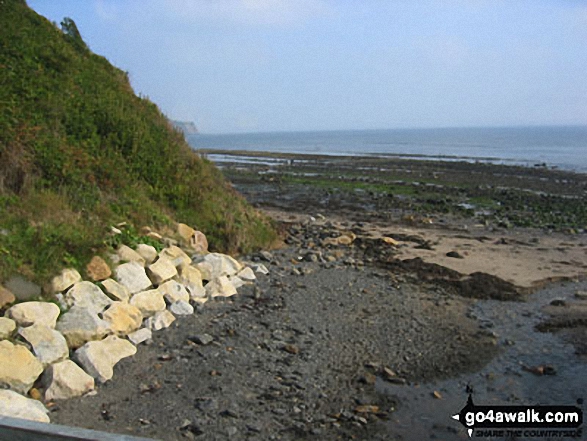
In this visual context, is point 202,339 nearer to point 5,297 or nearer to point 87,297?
point 87,297

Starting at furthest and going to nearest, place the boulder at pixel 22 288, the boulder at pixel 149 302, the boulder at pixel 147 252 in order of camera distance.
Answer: the boulder at pixel 147 252 → the boulder at pixel 149 302 → the boulder at pixel 22 288

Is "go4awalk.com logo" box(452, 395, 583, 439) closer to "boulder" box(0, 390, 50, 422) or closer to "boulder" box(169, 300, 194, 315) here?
"boulder" box(169, 300, 194, 315)

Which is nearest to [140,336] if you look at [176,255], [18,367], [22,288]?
[22,288]

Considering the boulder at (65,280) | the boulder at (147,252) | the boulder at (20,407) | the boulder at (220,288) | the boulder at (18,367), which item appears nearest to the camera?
the boulder at (20,407)

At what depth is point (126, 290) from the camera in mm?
8219

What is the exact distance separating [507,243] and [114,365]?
512 inches

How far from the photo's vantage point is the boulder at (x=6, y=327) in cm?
624

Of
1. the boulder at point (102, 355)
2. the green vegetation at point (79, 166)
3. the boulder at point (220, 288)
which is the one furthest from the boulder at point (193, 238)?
the boulder at point (102, 355)

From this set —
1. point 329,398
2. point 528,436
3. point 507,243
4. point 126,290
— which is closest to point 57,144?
point 126,290

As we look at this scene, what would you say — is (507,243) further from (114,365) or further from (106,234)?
(114,365)

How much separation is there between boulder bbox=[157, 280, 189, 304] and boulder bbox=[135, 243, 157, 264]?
30.2 inches

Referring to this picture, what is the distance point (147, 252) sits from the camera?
31.2 ft

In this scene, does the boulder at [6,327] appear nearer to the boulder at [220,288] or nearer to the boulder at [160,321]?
the boulder at [160,321]

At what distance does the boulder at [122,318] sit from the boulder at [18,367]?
1331 mm
